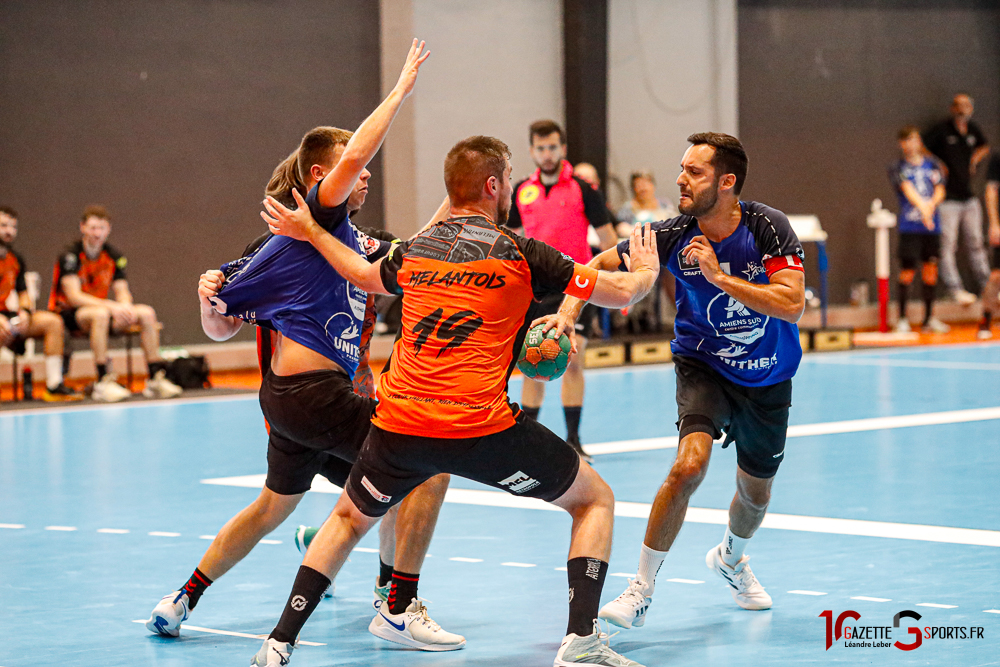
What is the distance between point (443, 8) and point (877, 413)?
874 cm

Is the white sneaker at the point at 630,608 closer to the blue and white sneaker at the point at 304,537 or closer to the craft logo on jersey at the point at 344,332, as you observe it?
the craft logo on jersey at the point at 344,332

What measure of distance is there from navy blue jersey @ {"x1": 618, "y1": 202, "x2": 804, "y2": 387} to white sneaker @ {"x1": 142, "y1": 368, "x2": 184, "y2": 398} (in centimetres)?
861

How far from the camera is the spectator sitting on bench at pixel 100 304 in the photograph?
12.9 meters

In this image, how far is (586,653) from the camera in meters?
4.44

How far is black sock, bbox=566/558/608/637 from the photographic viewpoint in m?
4.47

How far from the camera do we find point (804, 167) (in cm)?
2006

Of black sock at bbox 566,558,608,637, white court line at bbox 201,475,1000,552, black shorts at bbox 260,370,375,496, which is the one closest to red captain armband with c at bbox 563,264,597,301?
black sock at bbox 566,558,608,637

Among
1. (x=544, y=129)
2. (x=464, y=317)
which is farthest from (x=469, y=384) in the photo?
(x=544, y=129)

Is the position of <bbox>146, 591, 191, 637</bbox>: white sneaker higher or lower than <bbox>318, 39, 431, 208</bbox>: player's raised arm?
lower

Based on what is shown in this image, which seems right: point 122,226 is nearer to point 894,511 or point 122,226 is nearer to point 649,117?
point 649,117

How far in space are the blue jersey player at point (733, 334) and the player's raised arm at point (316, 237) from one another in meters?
1.27

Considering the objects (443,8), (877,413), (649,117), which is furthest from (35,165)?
(877,413)

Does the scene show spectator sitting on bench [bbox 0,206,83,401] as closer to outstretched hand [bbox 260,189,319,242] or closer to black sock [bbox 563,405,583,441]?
black sock [bbox 563,405,583,441]

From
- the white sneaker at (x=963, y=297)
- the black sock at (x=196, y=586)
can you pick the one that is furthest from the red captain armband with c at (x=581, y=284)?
the white sneaker at (x=963, y=297)
